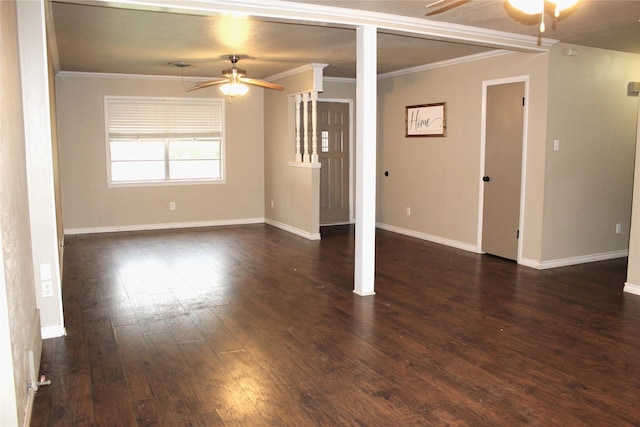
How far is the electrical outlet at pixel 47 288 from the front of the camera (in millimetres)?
3686

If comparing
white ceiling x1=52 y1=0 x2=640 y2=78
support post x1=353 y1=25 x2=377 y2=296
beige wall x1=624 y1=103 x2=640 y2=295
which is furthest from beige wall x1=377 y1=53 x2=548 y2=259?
support post x1=353 y1=25 x2=377 y2=296

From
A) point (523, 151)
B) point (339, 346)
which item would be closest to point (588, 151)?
point (523, 151)

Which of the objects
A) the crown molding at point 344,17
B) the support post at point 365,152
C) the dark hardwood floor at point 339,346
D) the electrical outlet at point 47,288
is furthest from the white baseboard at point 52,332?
the support post at point 365,152

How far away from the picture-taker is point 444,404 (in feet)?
9.29

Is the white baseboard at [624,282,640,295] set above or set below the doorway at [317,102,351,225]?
below

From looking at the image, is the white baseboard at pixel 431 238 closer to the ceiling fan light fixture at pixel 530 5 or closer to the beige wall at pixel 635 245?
the beige wall at pixel 635 245

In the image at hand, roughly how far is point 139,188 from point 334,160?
3080mm

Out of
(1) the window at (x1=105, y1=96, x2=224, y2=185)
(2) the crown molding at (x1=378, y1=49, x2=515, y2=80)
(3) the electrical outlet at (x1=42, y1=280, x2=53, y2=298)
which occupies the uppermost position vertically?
(2) the crown molding at (x1=378, y1=49, x2=515, y2=80)

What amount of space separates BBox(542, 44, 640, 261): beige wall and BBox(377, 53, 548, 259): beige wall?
0.55 feet

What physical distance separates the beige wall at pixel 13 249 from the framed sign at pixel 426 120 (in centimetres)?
504

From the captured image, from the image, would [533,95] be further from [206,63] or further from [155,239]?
[155,239]

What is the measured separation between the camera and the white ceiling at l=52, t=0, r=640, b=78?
13.3 ft

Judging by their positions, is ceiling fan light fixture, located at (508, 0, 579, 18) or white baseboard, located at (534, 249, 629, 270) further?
white baseboard, located at (534, 249, 629, 270)

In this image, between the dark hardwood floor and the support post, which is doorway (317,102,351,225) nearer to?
the dark hardwood floor
